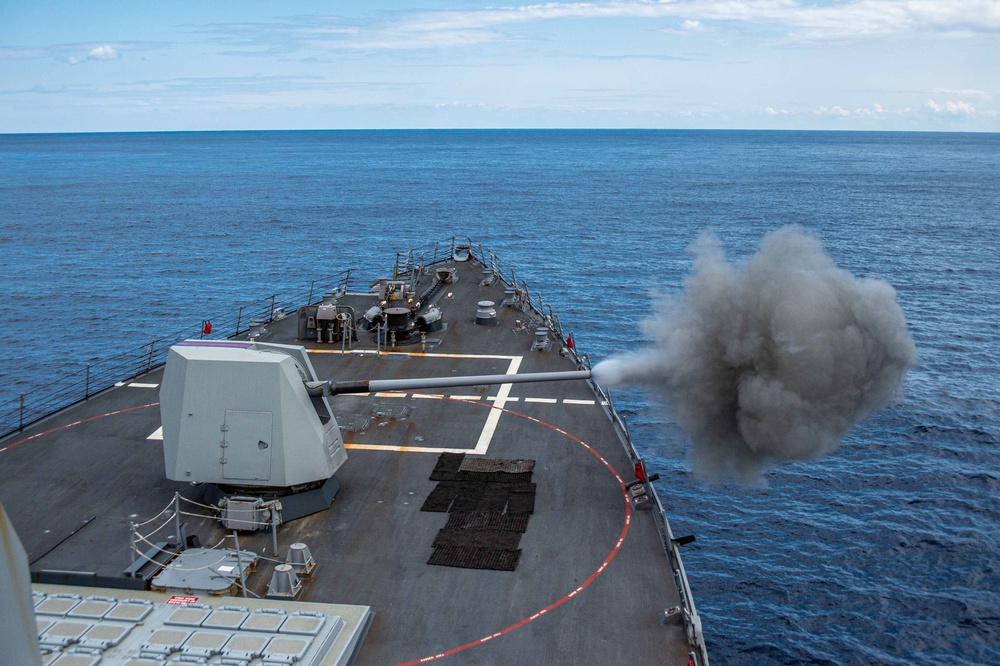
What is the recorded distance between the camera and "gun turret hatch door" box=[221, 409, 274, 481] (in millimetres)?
15078

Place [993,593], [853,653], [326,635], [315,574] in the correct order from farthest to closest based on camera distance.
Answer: [993,593] → [853,653] → [315,574] → [326,635]

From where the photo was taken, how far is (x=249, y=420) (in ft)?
49.7

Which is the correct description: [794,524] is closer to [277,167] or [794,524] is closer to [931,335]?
[931,335]

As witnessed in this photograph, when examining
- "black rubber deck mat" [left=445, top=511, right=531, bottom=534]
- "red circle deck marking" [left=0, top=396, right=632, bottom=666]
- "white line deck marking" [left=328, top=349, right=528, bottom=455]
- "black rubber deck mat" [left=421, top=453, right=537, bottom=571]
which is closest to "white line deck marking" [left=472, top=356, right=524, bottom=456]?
"white line deck marking" [left=328, top=349, right=528, bottom=455]

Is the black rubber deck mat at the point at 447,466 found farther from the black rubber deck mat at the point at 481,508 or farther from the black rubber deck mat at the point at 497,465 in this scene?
the black rubber deck mat at the point at 497,465

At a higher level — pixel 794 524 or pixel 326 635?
pixel 326 635

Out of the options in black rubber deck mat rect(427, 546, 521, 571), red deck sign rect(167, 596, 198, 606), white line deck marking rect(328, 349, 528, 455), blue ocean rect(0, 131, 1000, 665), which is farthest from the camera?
blue ocean rect(0, 131, 1000, 665)

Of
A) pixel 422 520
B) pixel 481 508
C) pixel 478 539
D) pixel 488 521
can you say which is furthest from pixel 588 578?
pixel 422 520

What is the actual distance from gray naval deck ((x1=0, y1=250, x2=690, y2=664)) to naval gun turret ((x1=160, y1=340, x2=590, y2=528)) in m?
0.84

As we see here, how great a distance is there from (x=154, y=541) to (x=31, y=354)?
3432 cm

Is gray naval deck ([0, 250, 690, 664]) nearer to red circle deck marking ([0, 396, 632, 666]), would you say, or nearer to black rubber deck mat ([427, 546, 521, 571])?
red circle deck marking ([0, 396, 632, 666])

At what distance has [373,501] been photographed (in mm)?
16328

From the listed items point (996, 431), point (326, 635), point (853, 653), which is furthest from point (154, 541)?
point (996, 431)

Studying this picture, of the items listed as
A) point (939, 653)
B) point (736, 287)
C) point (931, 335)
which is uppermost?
point (736, 287)
